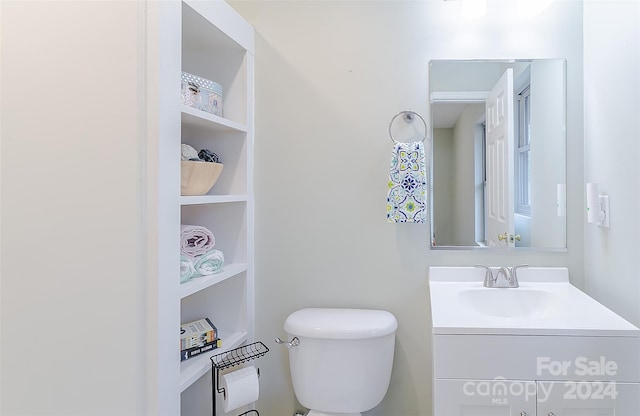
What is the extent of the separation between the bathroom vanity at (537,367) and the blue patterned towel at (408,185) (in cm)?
50

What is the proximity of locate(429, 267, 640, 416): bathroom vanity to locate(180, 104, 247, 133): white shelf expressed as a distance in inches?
41.7

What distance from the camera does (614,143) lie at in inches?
57.9

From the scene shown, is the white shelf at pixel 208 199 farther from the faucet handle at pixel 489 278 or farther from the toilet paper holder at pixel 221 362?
the faucet handle at pixel 489 278

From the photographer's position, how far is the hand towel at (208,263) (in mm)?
1475

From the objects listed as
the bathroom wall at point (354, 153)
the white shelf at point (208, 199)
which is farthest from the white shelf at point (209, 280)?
the white shelf at point (208, 199)

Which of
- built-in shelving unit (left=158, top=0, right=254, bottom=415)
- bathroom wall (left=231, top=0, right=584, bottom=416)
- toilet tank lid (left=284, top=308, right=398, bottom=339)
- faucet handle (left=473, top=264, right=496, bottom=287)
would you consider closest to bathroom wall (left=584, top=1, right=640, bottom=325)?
bathroom wall (left=231, top=0, right=584, bottom=416)

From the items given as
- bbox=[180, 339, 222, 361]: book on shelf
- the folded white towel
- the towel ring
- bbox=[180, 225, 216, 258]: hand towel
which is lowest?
bbox=[180, 339, 222, 361]: book on shelf

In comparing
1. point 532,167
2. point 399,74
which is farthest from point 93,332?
point 532,167

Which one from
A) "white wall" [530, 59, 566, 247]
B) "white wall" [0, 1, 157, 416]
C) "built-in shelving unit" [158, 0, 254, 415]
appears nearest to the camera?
"white wall" [0, 1, 157, 416]

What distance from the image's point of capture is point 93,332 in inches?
45.5

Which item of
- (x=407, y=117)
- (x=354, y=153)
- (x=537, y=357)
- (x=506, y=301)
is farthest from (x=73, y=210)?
(x=506, y=301)

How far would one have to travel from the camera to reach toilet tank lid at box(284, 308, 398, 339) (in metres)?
1.51

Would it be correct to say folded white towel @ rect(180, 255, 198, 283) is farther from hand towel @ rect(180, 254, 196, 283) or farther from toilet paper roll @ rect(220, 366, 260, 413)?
toilet paper roll @ rect(220, 366, 260, 413)

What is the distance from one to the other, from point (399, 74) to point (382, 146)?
0.33 metres
